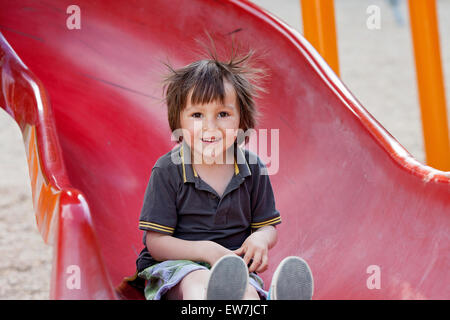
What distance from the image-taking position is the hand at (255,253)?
111cm

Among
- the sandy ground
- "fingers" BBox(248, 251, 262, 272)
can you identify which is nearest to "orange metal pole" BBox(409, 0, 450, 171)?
"fingers" BBox(248, 251, 262, 272)

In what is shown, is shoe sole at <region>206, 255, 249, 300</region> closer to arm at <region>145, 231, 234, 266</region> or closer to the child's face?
arm at <region>145, 231, 234, 266</region>

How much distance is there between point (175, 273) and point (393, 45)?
16.5 feet

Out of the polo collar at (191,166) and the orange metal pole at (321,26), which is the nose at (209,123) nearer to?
the polo collar at (191,166)

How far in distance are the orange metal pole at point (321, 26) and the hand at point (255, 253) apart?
2.99 feet

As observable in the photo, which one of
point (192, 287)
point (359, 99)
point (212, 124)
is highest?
point (359, 99)

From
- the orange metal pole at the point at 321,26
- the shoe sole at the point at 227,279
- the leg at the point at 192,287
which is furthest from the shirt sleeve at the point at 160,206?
the orange metal pole at the point at 321,26

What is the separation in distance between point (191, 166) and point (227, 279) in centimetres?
30

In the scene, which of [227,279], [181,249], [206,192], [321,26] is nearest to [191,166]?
[206,192]

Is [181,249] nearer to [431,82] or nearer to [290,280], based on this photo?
[290,280]

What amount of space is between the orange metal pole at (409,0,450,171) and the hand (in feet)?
3.04

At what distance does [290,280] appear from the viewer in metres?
0.96

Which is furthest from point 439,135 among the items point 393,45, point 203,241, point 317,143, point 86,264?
point 393,45

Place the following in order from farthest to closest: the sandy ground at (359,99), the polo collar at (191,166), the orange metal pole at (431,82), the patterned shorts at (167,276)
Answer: the sandy ground at (359,99) → the orange metal pole at (431,82) → the polo collar at (191,166) → the patterned shorts at (167,276)
